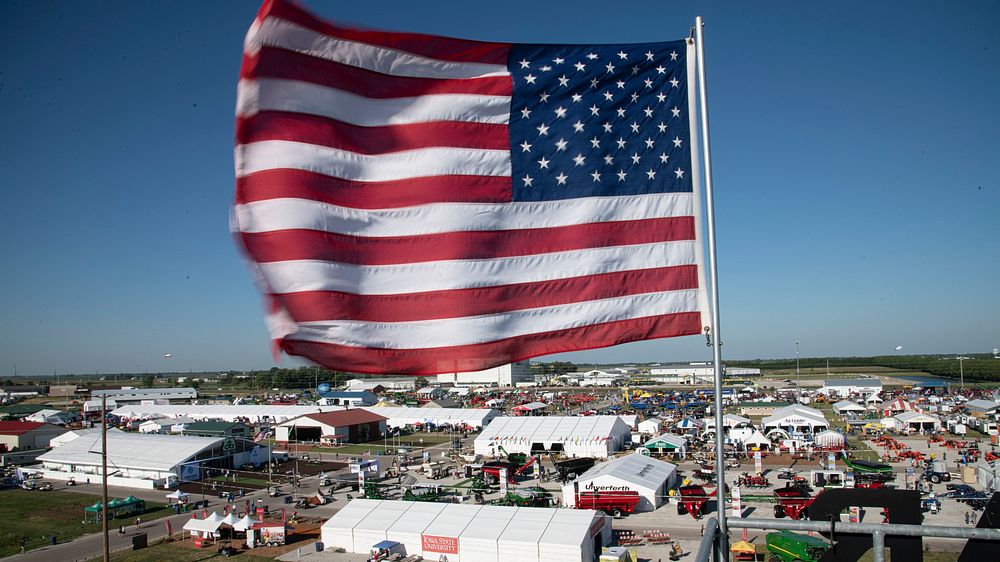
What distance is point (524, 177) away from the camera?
238 inches

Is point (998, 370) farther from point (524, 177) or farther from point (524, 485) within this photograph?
point (524, 177)

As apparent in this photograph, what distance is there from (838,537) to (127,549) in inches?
992

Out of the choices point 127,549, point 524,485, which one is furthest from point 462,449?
point 127,549

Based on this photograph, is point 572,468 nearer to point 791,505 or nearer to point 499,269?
point 791,505

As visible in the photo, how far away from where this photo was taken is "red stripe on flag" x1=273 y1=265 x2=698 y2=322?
5.81 meters

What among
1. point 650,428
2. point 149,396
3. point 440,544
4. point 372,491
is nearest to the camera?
point 440,544

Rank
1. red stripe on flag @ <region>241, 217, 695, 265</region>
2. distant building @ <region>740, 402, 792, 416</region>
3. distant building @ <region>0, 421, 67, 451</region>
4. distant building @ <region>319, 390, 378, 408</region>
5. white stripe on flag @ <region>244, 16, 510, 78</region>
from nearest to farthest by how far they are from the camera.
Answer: white stripe on flag @ <region>244, 16, 510, 78</region> → red stripe on flag @ <region>241, 217, 695, 265</region> → distant building @ <region>0, 421, 67, 451</region> → distant building @ <region>740, 402, 792, 416</region> → distant building @ <region>319, 390, 378, 408</region>

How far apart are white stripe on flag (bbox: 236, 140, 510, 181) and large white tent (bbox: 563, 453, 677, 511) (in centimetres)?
2263

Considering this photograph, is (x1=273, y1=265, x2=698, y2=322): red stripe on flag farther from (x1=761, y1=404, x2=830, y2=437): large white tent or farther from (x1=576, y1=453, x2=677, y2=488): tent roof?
(x1=761, y1=404, x2=830, y2=437): large white tent

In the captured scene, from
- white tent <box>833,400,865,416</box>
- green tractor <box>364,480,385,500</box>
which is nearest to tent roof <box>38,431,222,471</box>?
green tractor <box>364,480,385,500</box>

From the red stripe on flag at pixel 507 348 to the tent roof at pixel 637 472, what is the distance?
72.2 feet

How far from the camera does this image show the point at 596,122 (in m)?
5.99

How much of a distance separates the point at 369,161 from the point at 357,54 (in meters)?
0.94

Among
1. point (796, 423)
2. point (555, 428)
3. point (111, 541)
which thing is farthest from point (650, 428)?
point (111, 541)
